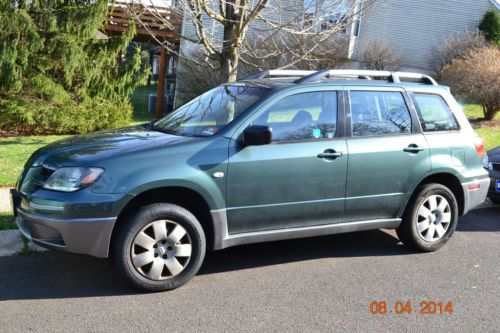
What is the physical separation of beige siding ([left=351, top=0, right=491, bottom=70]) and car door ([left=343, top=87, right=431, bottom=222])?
17375 mm

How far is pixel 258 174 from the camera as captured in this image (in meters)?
4.38

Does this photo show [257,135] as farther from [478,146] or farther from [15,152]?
[15,152]

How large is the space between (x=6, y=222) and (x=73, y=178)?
2.23 meters

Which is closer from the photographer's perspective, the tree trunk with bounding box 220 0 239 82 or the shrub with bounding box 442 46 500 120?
the tree trunk with bounding box 220 0 239 82

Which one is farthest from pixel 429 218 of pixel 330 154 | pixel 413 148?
pixel 330 154

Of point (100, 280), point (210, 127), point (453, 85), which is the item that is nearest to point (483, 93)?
point (453, 85)

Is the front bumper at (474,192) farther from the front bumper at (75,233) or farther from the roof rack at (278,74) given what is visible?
the front bumper at (75,233)

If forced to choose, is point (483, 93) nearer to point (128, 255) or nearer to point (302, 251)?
point (302, 251)

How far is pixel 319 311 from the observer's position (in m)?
3.95

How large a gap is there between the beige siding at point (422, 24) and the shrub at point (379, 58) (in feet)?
5.75

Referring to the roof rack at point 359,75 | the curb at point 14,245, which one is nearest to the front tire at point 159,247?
the curb at point 14,245

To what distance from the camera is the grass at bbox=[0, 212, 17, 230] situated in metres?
5.54

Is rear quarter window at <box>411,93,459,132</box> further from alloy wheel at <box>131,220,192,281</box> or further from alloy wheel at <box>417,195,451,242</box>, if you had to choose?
alloy wheel at <box>131,220,192,281</box>
